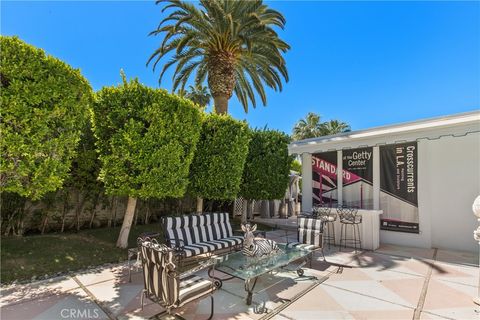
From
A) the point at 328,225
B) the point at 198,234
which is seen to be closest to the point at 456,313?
the point at 328,225

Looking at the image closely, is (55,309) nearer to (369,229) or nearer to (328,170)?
(369,229)

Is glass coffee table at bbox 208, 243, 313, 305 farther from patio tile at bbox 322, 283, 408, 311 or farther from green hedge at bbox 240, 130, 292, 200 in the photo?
green hedge at bbox 240, 130, 292, 200

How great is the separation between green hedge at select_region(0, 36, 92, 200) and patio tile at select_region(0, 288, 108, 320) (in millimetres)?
1944

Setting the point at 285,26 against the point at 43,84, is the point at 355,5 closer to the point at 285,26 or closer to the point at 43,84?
the point at 285,26

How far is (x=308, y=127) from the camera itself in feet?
116

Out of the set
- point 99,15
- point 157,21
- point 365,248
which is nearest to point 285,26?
point 157,21

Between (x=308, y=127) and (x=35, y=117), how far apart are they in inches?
1322

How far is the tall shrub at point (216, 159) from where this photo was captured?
843 cm

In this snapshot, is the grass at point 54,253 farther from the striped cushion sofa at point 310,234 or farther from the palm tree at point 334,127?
the palm tree at point 334,127

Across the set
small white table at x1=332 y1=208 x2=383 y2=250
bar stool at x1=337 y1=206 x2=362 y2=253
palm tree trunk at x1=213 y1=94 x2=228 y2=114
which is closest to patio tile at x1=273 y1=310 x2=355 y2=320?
bar stool at x1=337 y1=206 x2=362 y2=253

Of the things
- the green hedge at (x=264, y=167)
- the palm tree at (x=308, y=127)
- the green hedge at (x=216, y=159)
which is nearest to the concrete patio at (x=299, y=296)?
the green hedge at (x=216, y=159)

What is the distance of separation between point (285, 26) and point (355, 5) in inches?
144

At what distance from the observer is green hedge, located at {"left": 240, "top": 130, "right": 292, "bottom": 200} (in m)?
10.4

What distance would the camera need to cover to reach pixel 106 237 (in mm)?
7898
